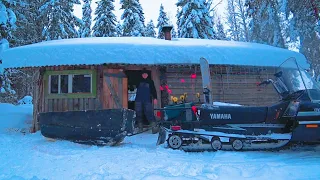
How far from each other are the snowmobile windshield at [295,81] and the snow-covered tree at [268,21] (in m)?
12.9

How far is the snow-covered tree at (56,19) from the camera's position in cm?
2005

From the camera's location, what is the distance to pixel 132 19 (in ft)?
87.3

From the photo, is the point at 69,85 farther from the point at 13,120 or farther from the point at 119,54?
the point at 13,120

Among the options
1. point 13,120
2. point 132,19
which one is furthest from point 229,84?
point 132,19

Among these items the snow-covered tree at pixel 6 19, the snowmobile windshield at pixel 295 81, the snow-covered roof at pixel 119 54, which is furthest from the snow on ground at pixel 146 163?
the snow-covered tree at pixel 6 19

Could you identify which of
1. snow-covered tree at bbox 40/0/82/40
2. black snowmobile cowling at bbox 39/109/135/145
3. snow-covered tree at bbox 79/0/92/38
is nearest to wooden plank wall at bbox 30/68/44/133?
black snowmobile cowling at bbox 39/109/135/145

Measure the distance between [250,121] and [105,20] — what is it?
22928 millimetres

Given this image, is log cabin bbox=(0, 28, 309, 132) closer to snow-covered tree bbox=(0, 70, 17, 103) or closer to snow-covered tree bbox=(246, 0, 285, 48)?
snow-covered tree bbox=(0, 70, 17, 103)

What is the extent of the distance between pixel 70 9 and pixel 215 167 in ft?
66.3

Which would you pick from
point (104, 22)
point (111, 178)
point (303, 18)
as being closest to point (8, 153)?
point (111, 178)

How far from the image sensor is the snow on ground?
3877 millimetres

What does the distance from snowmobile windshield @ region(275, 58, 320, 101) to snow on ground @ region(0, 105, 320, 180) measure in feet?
3.89

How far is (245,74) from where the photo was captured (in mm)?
10039

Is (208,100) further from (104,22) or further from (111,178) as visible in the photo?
(104,22)
